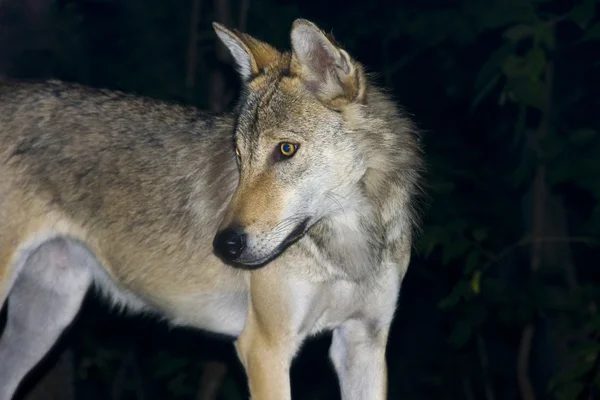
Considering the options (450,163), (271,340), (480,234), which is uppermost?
(271,340)

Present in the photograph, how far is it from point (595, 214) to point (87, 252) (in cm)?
269

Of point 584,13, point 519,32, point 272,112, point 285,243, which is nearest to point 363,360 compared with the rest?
point 285,243

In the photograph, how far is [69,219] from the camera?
4852mm

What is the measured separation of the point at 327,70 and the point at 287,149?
0.37m

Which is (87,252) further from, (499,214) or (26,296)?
(499,214)

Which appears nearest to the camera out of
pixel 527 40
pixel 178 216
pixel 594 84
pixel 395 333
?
pixel 178 216

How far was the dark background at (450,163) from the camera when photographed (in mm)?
5723

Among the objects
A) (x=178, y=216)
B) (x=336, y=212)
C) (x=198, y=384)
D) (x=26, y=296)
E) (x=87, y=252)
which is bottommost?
(x=198, y=384)

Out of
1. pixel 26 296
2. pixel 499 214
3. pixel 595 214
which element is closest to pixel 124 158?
pixel 26 296

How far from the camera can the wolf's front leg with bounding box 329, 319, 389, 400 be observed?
15.2ft

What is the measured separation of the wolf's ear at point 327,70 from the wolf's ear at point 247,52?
290 millimetres

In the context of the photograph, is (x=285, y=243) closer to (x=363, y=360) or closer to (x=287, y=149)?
(x=287, y=149)

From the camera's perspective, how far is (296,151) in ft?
13.1

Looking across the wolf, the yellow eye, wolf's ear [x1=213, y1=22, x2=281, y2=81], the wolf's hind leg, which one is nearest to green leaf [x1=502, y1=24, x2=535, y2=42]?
the wolf
